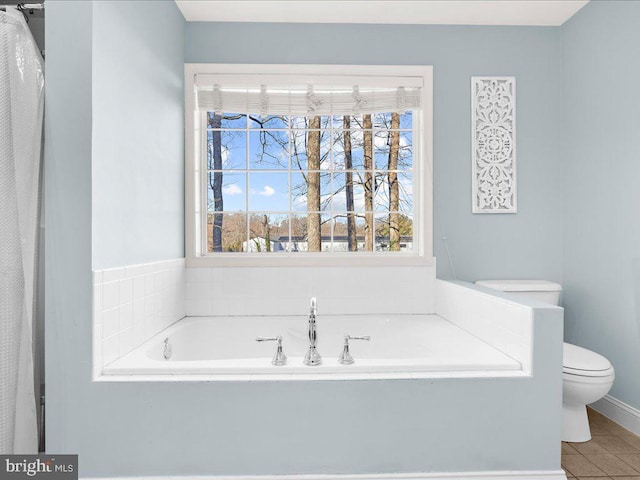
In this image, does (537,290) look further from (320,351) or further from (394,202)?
(320,351)

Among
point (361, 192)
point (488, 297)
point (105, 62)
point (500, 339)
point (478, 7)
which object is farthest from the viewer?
point (361, 192)

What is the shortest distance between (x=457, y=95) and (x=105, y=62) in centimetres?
234

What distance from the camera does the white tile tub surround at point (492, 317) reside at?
1.98m

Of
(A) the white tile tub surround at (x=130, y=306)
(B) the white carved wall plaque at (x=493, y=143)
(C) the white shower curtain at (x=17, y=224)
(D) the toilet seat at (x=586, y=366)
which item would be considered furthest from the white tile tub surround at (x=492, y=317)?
(C) the white shower curtain at (x=17, y=224)

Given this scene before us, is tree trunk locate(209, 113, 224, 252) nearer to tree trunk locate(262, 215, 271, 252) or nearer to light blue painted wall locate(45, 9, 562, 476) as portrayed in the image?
tree trunk locate(262, 215, 271, 252)

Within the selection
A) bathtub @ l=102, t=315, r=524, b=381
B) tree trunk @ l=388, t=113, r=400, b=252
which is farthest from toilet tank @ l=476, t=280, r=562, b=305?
tree trunk @ l=388, t=113, r=400, b=252

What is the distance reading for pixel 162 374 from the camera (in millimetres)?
1903

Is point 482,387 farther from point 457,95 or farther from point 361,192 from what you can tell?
point 457,95

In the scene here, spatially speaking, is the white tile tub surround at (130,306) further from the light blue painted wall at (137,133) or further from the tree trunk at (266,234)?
the tree trunk at (266,234)

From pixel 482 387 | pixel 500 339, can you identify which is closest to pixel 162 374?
pixel 482 387

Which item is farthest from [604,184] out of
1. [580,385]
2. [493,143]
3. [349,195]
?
[349,195]

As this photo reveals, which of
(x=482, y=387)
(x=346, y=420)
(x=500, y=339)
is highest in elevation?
(x=500, y=339)

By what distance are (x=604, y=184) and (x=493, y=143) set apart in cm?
77

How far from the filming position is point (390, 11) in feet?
9.80
